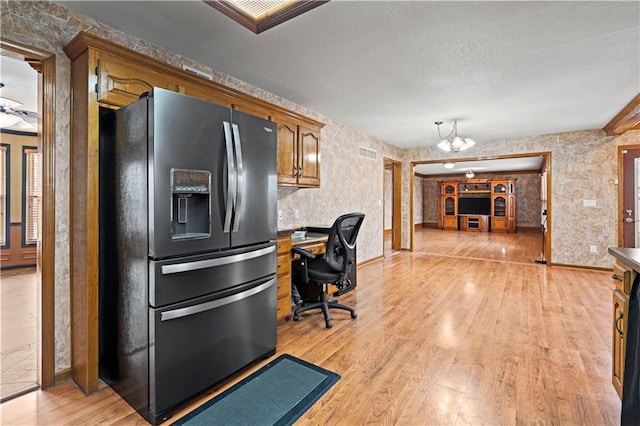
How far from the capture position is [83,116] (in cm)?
202

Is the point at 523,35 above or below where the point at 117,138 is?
above

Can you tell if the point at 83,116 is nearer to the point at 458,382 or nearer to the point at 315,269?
the point at 315,269

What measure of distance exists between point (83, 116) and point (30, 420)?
5.98 ft

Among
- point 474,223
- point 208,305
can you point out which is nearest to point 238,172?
point 208,305

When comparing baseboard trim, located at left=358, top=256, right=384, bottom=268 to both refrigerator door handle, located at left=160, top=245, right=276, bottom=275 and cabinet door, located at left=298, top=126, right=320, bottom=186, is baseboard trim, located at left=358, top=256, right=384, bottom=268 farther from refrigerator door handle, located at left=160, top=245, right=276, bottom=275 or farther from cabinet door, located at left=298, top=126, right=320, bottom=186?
refrigerator door handle, located at left=160, top=245, right=276, bottom=275

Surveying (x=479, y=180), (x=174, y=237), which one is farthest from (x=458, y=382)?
(x=479, y=180)

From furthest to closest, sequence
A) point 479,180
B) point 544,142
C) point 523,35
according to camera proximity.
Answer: point 479,180, point 544,142, point 523,35

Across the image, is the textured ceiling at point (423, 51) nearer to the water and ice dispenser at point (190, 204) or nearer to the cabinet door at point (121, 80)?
the cabinet door at point (121, 80)

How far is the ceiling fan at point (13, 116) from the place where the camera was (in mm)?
3495

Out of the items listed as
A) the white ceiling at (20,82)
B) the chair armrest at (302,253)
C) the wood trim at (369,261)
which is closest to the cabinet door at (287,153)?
the chair armrest at (302,253)

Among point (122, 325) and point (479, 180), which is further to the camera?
point (479, 180)

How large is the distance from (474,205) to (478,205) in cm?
15

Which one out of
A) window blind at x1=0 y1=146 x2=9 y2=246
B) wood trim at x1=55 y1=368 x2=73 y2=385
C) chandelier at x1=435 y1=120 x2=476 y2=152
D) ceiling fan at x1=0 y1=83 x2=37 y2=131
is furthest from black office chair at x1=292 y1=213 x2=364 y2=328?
window blind at x1=0 y1=146 x2=9 y2=246

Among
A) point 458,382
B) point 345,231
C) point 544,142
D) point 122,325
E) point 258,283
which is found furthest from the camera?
point 544,142
